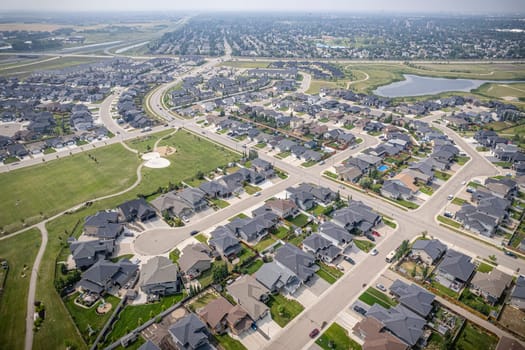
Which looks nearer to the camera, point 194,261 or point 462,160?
point 194,261

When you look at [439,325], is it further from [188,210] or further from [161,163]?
[161,163]

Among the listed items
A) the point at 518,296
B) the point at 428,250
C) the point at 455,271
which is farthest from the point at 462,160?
the point at 518,296

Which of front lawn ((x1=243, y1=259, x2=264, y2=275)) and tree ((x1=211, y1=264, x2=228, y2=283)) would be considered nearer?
tree ((x1=211, y1=264, x2=228, y2=283))

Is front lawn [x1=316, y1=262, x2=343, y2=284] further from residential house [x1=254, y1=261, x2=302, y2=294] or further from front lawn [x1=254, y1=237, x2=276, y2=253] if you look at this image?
front lawn [x1=254, y1=237, x2=276, y2=253]

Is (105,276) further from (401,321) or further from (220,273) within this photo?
(401,321)

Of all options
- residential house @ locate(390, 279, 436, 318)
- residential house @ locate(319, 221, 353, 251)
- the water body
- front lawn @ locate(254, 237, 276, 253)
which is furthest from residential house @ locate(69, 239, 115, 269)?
the water body

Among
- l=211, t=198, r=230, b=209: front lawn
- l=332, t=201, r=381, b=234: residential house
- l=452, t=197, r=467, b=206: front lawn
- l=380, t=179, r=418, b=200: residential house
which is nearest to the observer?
l=332, t=201, r=381, b=234: residential house

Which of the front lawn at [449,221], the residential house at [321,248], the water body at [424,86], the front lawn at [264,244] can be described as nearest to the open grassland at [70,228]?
the front lawn at [264,244]
